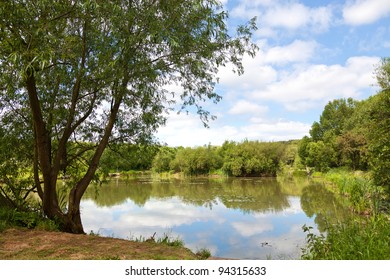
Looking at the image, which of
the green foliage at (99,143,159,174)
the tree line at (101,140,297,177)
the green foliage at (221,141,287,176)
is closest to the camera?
the green foliage at (99,143,159,174)

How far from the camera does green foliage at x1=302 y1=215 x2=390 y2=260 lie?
14.3 feet

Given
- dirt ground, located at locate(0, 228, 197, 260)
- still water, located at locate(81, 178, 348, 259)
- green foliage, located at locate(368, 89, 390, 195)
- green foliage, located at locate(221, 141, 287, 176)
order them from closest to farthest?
dirt ground, located at locate(0, 228, 197, 260) < still water, located at locate(81, 178, 348, 259) < green foliage, located at locate(368, 89, 390, 195) < green foliage, located at locate(221, 141, 287, 176)

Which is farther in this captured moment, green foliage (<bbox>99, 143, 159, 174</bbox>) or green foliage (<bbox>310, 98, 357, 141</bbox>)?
green foliage (<bbox>310, 98, 357, 141</bbox>)

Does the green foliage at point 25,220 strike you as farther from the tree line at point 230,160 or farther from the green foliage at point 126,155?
the tree line at point 230,160

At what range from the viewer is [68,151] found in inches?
365

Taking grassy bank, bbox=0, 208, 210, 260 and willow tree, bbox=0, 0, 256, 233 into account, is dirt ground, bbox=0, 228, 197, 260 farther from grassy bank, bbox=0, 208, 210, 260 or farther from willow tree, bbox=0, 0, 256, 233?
willow tree, bbox=0, 0, 256, 233

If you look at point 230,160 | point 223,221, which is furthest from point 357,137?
point 223,221

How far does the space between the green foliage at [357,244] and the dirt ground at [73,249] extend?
1966 mm

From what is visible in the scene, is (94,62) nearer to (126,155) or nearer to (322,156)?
(126,155)

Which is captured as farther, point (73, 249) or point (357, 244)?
point (73, 249)

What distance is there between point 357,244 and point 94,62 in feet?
17.7

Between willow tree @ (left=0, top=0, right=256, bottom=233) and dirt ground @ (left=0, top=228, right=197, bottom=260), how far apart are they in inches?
83.3

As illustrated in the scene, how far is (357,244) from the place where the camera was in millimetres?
4707

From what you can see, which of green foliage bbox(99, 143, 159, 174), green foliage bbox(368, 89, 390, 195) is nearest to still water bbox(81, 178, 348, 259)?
green foliage bbox(99, 143, 159, 174)
